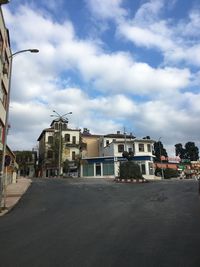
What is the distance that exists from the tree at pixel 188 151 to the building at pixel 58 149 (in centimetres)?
4927

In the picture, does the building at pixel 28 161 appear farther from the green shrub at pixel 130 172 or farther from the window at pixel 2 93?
the window at pixel 2 93

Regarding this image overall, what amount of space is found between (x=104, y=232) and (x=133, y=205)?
7670 millimetres

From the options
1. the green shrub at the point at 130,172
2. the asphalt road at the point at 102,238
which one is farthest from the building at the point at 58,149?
the asphalt road at the point at 102,238

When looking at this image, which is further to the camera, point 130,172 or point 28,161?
point 28,161

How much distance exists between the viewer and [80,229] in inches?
462

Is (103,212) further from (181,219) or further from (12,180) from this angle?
(12,180)

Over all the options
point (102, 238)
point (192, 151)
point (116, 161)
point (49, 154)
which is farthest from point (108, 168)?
point (192, 151)

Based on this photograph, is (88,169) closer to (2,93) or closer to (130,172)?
(130,172)

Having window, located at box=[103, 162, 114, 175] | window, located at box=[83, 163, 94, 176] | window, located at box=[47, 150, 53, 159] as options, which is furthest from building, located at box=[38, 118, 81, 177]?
window, located at box=[103, 162, 114, 175]

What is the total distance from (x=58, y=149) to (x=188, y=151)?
59.1 m

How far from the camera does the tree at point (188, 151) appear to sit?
395 feet

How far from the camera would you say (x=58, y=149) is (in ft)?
253

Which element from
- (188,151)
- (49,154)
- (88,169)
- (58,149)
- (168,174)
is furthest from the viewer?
(188,151)

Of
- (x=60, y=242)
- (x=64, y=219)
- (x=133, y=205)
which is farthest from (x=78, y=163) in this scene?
(x=60, y=242)
